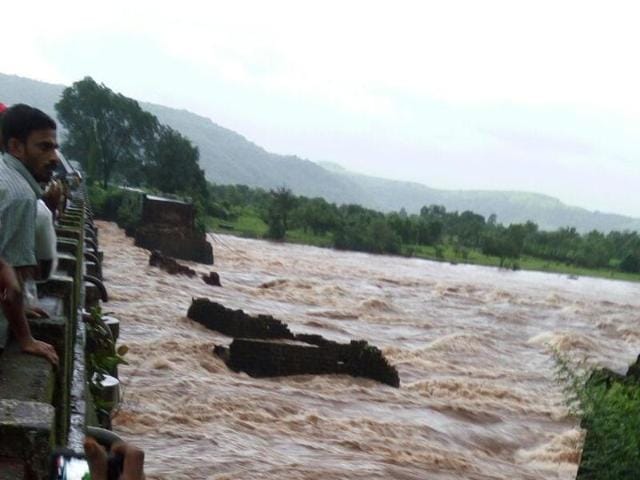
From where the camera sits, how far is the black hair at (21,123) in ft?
11.9

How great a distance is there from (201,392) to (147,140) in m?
63.4

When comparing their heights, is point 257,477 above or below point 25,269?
below

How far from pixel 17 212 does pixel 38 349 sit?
22.1 inches

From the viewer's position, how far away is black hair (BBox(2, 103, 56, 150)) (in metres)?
3.63

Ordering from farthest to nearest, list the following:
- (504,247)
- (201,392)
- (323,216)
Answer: (504,247), (323,216), (201,392)

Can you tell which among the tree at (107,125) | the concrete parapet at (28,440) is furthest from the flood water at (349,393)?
the tree at (107,125)

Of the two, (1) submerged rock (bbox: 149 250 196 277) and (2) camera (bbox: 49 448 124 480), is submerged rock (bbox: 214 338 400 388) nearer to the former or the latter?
(2) camera (bbox: 49 448 124 480)

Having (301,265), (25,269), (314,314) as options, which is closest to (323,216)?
(301,265)

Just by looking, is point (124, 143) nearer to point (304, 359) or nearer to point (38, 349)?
point (304, 359)

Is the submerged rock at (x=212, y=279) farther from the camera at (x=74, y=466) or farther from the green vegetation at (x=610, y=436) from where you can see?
the camera at (x=74, y=466)

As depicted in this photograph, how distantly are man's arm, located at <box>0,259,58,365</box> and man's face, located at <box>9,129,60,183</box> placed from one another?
541 millimetres

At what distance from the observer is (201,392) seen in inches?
520

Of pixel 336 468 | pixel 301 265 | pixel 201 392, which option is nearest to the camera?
pixel 336 468

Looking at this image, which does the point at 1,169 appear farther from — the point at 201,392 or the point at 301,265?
the point at 301,265
